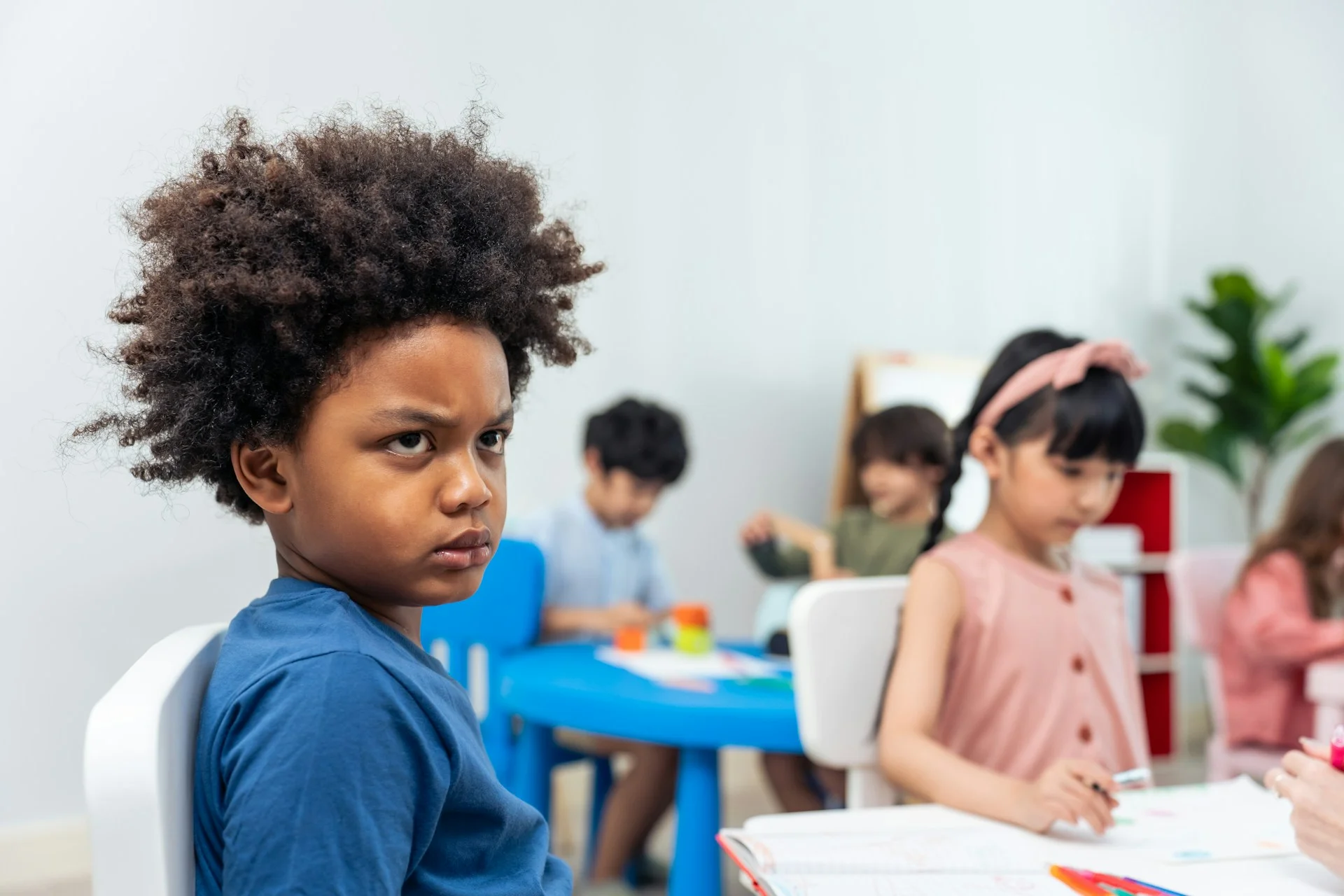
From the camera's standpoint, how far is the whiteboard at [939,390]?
379cm

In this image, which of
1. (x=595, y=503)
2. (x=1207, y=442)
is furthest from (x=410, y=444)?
(x=1207, y=442)

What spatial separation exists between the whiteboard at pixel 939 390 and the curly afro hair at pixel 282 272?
9.77 feet

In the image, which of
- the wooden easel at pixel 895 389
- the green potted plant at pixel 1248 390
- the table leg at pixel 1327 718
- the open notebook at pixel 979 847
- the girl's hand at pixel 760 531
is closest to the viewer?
the open notebook at pixel 979 847

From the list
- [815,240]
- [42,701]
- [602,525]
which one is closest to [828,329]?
[815,240]

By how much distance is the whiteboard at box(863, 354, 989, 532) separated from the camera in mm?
3787

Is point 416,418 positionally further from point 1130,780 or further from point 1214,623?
point 1214,623

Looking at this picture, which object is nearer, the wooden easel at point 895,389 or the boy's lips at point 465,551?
the boy's lips at point 465,551

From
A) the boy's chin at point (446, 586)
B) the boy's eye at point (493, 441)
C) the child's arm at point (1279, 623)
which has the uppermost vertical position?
the boy's eye at point (493, 441)

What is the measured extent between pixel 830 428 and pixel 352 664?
336 cm

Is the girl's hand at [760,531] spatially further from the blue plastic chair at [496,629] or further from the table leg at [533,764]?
the table leg at [533,764]

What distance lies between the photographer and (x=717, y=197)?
3.73 m

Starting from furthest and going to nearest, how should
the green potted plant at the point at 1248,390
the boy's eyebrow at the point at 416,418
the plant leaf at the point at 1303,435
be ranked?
the plant leaf at the point at 1303,435 < the green potted plant at the point at 1248,390 < the boy's eyebrow at the point at 416,418

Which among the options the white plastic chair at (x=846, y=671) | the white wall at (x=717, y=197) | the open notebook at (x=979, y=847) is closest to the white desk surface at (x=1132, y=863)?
the open notebook at (x=979, y=847)

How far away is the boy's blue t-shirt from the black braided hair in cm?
89
